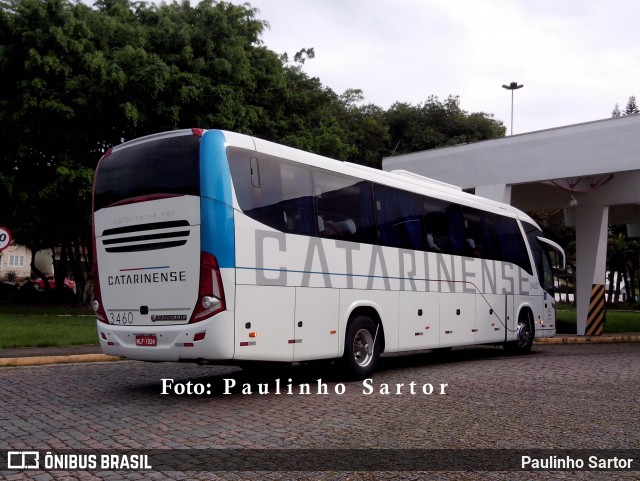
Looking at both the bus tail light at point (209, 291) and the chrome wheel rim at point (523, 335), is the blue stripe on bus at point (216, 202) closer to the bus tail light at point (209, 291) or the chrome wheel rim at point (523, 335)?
the bus tail light at point (209, 291)

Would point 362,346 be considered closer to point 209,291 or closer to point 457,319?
point 457,319

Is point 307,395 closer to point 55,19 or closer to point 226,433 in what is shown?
point 226,433

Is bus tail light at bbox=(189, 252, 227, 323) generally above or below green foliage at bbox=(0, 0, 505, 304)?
→ below

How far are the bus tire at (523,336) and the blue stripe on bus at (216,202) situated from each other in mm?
9102

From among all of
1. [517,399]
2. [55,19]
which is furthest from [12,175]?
[517,399]

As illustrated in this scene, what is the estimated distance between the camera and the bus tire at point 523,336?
15.7m

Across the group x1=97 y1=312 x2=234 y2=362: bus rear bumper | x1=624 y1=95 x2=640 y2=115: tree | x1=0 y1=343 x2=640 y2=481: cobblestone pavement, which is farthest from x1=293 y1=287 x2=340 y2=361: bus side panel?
x1=624 y1=95 x2=640 y2=115: tree

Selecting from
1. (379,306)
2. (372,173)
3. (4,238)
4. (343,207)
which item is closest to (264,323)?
(343,207)

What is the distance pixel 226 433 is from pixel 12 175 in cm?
1905

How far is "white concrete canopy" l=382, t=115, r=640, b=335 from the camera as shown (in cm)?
1886

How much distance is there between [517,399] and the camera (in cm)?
874

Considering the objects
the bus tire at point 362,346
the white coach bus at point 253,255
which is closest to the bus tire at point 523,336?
the white coach bus at point 253,255

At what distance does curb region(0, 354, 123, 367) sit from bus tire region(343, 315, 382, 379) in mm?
5307

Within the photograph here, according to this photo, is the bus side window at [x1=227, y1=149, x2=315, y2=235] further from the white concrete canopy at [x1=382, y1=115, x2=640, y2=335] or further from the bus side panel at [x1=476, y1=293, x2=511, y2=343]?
the white concrete canopy at [x1=382, y1=115, x2=640, y2=335]
